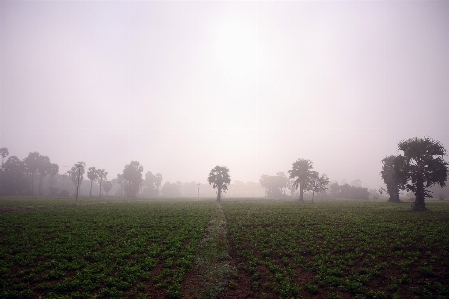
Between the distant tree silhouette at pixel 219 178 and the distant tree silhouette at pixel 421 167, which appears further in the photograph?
the distant tree silhouette at pixel 219 178

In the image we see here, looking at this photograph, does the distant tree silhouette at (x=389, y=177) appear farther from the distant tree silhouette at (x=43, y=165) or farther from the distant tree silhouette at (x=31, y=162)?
the distant tree silhouette at (x=31, y=162)

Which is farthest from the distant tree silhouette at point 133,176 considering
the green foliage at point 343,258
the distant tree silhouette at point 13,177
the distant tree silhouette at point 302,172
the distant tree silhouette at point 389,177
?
the distant tree silhouette at point 389,177

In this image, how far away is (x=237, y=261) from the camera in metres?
21.2

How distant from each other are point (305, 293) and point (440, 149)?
56687 millimetres

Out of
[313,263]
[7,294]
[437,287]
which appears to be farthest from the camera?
[313,263]

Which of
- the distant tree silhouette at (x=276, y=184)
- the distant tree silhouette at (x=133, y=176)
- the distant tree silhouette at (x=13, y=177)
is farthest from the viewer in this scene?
the distant tree silhouette at (x=276, y=184)

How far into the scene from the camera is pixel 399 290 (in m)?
15.0

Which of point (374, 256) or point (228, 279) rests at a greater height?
point (374, 256)

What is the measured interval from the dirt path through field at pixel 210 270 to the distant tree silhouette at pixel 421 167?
48.4 m

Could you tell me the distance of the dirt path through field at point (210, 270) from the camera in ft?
52.2

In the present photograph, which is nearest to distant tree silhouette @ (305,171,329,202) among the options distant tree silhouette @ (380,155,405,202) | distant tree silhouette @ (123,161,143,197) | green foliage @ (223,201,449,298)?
distant tree silhouette @ (380,155,405,202)

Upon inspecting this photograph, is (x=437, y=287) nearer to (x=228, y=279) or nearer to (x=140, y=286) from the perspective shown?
(x=228, y=279)

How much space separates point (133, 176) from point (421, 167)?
145364 mm

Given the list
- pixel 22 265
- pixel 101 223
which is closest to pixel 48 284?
pixel 22 265
